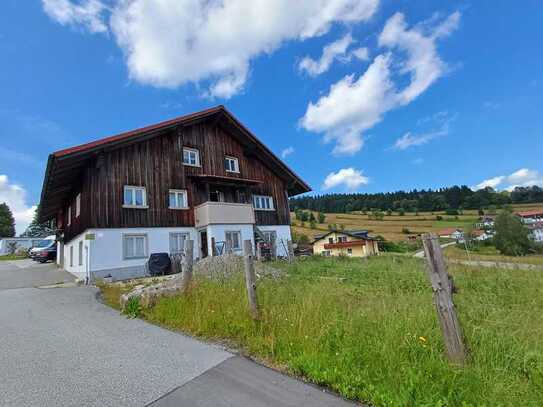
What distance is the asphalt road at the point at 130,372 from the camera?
303 cm

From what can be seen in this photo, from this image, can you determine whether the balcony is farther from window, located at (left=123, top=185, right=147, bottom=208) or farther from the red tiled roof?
the red tiled roof

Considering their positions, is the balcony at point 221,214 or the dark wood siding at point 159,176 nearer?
the dark wood siding at point 159,176

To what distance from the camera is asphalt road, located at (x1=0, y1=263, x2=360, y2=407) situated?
3.03 m

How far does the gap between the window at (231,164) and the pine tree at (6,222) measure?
2834 inches

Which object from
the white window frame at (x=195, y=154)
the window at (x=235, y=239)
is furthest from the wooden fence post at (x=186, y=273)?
the white window frame at (x=195, y=154)

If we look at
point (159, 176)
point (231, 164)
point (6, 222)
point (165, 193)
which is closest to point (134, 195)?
point (165, 193)

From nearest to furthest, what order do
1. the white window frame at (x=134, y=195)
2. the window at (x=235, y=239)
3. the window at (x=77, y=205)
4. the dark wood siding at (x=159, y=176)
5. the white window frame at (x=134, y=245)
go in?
the dark wood siding at (x=159, y=176), the white window frame at (x=134, y=245), the white window frame at (x=134, y=195), the window at (x=77, y=205), the window at (x=235, y=239)

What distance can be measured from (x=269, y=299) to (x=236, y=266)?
401 centimetres

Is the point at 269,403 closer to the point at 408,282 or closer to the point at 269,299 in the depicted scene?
the point at 269,299

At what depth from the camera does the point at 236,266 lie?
9.33 meters

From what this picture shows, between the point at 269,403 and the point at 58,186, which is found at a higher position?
the point at 58,186

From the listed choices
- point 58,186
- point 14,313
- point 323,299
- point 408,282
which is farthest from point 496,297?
point 58,186

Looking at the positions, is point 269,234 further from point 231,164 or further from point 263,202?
point 231,164

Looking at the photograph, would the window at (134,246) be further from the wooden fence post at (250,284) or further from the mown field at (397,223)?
the mown field at (397,223)
